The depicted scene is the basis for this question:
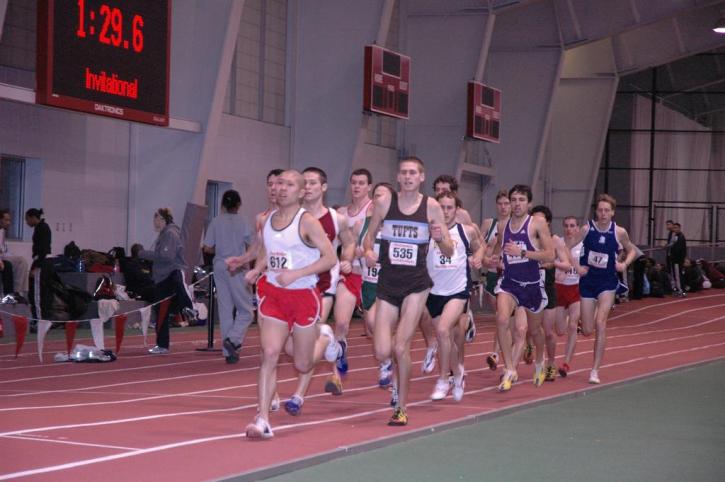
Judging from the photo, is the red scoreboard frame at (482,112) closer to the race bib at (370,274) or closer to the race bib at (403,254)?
the race bib at (370,274)

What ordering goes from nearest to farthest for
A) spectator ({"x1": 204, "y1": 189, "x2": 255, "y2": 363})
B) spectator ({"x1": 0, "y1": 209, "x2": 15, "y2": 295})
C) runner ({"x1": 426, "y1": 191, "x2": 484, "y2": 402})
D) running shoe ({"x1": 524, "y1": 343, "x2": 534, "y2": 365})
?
runner ({"x1": 426, "y1": 191, "x2": 484, "y2": 402})
running shoe ({"x1": 524, "y1": 343, "x2": 534, "y2": 365})
spectator ({"x1": 204, "y1": 189, "x2": 255, "y2": 363})
spectator ({"x1": 0, "y1": 209, "x2": 15, "y2": 295})

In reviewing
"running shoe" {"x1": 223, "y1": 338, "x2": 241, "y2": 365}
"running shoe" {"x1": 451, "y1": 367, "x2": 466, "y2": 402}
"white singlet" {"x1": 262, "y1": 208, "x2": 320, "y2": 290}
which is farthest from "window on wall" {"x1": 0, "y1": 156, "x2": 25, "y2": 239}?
"white singlet" {"x1": 262, "y1": 208, "x2": 320, "y2": 290}

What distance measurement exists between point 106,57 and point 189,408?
833 centimetres

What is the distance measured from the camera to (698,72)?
152 feet

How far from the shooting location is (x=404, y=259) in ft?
30.0

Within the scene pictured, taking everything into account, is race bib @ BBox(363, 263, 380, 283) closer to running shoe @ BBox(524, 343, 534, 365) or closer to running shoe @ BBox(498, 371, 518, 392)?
running shoe @ BBox(498, 371, 518, 392)

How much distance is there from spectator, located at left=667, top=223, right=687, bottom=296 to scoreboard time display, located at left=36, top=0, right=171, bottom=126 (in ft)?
60.6

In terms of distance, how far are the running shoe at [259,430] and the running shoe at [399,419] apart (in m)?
1.16

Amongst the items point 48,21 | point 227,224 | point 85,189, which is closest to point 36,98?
point 48,21

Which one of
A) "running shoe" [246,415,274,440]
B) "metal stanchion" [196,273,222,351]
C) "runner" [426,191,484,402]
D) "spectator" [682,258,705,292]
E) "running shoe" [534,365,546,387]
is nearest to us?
"running shoe" [246,415,274,440]

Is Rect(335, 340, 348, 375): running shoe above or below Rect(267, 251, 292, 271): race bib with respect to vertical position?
below

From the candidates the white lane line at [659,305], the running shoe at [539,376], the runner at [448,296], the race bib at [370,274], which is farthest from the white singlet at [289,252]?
the white lane line at [659,305]

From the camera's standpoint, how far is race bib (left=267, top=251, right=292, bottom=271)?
27.0 ft

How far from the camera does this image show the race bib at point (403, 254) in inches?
360
